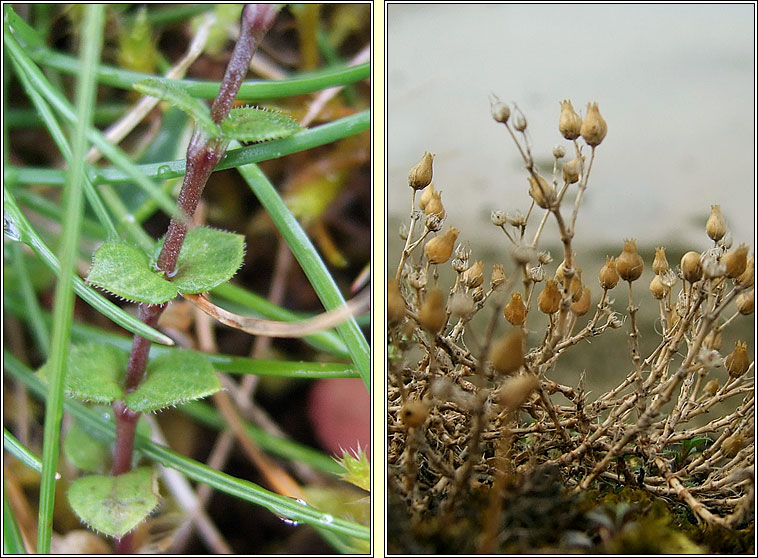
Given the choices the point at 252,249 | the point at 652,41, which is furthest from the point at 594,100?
the point at 252,249

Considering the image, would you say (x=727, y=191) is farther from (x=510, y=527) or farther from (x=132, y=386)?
(x=132, y=386)

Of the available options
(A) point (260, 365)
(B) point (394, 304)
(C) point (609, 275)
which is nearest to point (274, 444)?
(A) point (260, 365)

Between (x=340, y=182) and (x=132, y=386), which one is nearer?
(x=132, y=386)

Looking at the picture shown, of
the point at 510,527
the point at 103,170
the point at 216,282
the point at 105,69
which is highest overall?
the point at 105,69

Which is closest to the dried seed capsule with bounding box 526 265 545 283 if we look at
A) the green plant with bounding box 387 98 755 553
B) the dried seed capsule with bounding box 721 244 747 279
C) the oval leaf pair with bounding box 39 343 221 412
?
the green plant with bounding box 387 98 755 553

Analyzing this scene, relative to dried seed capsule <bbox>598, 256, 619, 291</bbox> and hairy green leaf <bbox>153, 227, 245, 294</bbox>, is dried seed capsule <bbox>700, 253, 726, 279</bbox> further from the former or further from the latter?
hairy green leaf <bbox>153, 227, 245, 294</bbox>

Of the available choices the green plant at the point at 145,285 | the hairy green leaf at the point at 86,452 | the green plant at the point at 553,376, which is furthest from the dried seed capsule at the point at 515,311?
the hairy green leaf at the point at 86,452
